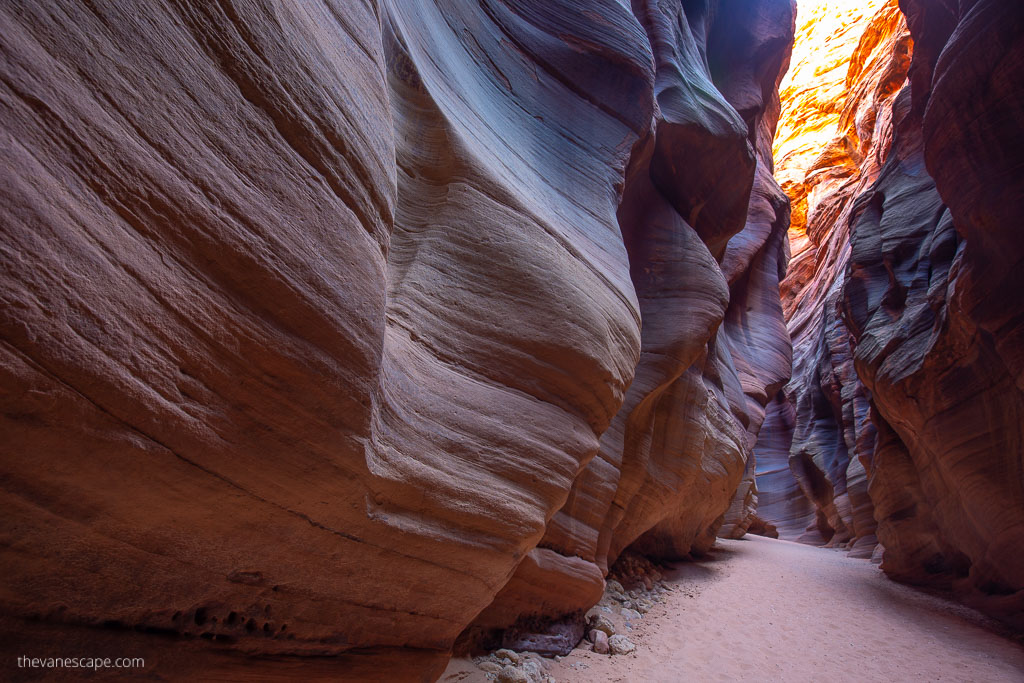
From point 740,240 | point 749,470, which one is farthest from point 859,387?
point 740,240

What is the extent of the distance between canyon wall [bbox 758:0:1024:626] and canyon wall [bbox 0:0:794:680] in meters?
5.50

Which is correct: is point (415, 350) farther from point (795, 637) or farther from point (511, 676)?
point (795, 637)

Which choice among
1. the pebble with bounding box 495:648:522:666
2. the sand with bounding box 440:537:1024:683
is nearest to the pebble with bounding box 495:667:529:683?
the sand with bounding box 440:537:1024:683

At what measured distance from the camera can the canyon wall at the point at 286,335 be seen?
1.64 m

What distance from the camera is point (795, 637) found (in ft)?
23.4

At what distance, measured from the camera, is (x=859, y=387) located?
16.9 m

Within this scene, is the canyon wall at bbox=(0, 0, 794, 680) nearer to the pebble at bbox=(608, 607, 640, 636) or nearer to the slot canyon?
the slot canyon

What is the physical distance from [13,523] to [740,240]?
15.5 metres

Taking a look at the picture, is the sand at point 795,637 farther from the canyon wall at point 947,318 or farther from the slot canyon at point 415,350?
the canyon wall at point 947,318

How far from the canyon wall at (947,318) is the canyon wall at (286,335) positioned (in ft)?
18.1

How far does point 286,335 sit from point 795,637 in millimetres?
7841

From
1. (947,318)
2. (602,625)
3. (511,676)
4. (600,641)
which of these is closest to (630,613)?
(602,625)

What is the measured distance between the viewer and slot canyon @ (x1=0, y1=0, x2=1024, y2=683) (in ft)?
5.65

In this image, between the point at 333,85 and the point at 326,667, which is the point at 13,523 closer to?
the point at 326,667
